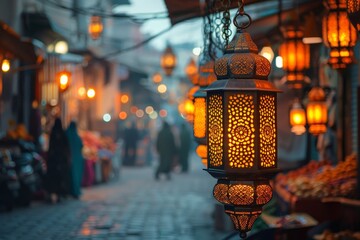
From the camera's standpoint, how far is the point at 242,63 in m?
6.13

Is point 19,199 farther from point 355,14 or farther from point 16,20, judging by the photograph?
point 355,14

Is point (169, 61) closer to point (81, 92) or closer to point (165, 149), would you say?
point (165, 149)

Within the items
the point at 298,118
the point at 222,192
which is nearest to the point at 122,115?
the point at 298,118

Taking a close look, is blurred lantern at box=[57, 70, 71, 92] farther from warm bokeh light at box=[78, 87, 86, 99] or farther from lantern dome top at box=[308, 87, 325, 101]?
lantern dome top at box=[308, 87, 325, 101]

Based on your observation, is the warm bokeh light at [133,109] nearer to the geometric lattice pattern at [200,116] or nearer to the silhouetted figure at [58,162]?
the silhouetted figure at [58,162]

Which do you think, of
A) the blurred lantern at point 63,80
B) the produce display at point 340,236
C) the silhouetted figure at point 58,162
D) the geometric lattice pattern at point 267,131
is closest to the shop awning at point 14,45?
the silhouetted figure at point 58,162

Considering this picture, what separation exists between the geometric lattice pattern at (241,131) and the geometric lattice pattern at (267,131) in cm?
8

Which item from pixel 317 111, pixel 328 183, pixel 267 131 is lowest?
pixel 328 183

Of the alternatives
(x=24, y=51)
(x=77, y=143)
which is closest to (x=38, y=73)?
(x=77, y=143)

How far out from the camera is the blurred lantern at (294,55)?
44.1 ft

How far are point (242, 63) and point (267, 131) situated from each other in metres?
0.52

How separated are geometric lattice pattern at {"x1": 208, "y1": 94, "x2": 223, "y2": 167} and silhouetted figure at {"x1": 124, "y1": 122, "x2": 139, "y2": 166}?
33.2 m

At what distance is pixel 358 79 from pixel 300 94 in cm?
220

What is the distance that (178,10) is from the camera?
1382 cm
